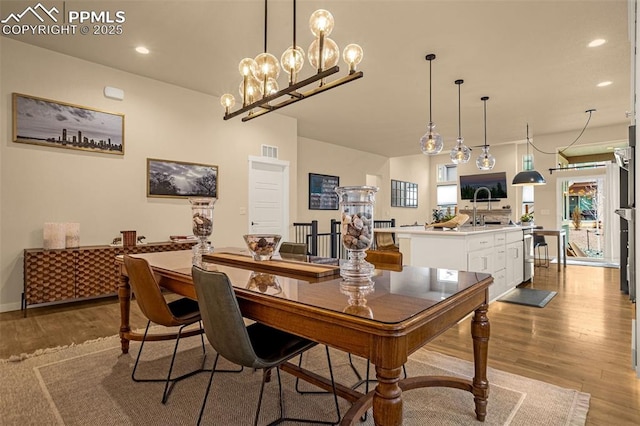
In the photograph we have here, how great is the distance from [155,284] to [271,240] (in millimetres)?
676

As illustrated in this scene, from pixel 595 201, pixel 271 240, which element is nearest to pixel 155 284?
pixel 271 240

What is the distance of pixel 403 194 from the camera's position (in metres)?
10.9

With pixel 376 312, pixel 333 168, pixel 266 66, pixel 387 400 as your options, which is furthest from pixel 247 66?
pixel 333 168

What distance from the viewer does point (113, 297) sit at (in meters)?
4.20

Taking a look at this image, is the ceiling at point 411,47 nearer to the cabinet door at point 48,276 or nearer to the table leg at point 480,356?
the cabinet door at point 48,276

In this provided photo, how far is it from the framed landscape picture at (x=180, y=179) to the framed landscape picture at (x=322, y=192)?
10.7 feet

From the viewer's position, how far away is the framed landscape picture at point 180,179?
4551 mm

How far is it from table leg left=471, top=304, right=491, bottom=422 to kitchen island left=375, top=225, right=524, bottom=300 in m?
1.85

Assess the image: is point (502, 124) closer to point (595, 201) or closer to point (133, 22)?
point (595, 201)

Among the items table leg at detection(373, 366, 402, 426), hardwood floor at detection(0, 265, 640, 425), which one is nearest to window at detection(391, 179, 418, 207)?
hardwood floor at detection(0, 265, 640, 425)

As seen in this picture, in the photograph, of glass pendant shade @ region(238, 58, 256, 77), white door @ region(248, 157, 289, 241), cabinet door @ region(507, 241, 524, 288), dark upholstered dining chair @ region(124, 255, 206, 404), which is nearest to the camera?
dark upholstered dining chair @ region(124, 255, 206, 404)

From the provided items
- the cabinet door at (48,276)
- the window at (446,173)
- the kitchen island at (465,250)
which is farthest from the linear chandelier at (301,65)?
the window at (446,173)

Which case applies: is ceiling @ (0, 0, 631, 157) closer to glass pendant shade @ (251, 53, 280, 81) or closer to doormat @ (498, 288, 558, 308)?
glass pendant shade @ (251, 53, 280, 81)

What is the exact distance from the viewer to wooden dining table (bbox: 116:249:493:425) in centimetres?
102
